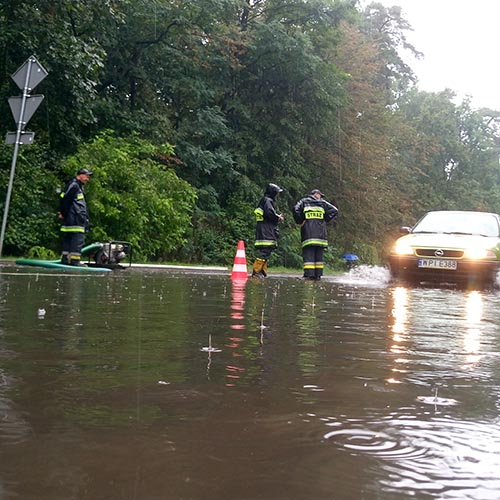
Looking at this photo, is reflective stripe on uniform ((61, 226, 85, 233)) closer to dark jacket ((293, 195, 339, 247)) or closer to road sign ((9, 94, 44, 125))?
road sign ((9, 94, 44, 125))

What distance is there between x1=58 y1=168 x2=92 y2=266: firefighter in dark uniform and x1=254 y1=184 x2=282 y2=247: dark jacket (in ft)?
10.8

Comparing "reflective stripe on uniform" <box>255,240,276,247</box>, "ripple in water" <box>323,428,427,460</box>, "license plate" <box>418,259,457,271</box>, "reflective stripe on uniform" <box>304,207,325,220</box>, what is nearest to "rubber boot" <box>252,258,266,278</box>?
"reflective stripe on uniform" <box>255,240,276,247</box>

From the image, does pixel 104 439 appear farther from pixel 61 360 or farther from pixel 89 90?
pixel 89 90

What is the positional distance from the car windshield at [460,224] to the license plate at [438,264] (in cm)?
109

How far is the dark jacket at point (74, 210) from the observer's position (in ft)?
45.1

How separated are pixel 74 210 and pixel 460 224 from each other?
6.86 m

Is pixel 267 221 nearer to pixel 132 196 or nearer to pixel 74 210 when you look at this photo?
pixel 74 210

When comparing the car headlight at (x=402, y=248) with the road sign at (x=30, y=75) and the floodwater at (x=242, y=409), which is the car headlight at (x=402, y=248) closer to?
the road sign at (x=30, y=75)

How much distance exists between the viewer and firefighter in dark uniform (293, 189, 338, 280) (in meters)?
14.7

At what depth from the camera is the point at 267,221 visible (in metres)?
15.5

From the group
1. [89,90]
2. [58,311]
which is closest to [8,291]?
[58,311]

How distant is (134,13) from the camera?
25.6 m

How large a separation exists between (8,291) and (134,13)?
19497mm

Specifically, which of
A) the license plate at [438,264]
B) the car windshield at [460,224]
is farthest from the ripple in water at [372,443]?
the car windshield at [460,224]
